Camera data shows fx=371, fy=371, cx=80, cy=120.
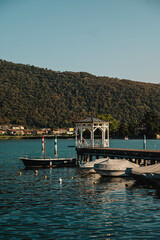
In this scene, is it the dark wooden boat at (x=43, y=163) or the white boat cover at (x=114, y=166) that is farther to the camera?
the dark wooden boat at (x=43, y=163)

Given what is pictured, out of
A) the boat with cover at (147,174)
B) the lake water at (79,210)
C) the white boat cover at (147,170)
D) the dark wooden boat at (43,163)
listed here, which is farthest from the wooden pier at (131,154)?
the boat with cover at (147,174)

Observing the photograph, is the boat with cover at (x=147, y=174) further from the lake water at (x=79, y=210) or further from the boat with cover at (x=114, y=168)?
the boat with cover at (x=114, y=168)

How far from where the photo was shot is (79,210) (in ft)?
96.4

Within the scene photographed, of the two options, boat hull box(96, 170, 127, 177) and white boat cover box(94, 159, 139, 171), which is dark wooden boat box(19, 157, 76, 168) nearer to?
white boat cover box(94, 159, 139, 171)

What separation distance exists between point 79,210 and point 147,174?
42.9 ft

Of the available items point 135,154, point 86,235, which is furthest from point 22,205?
point 135,154

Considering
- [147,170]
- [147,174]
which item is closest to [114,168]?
[147,170]

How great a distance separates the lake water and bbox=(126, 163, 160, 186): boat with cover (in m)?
0.91

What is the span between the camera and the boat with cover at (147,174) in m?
39.1

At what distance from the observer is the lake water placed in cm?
2333

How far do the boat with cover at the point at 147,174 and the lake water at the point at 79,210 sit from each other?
2.98ft

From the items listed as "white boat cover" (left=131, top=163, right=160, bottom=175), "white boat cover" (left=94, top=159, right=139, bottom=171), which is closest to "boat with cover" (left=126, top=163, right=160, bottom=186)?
"white boat cover" (left=131, top=163, right=160, bottom=175)

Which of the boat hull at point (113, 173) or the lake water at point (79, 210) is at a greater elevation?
the boat hull at point (113, 173)

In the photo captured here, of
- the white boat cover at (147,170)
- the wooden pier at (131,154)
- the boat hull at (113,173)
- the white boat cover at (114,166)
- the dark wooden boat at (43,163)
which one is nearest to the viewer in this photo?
the white boat cover at (147,170)
